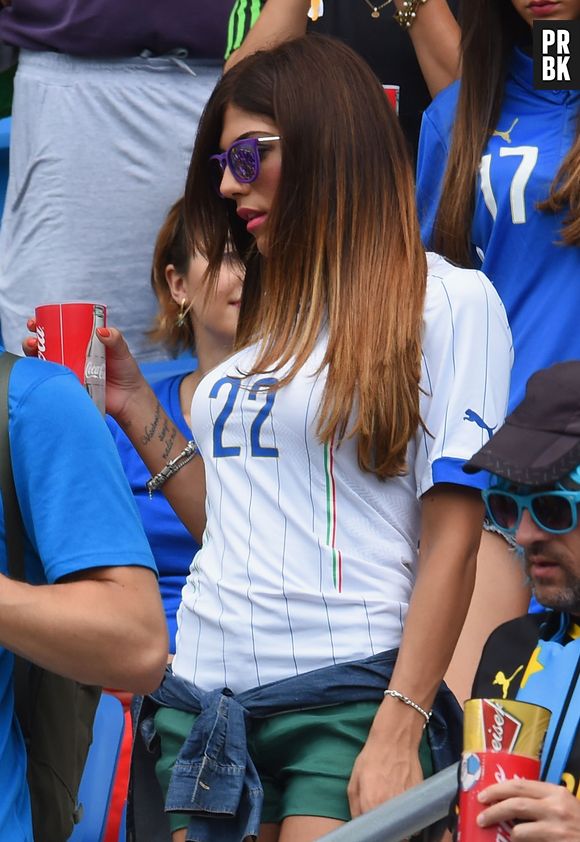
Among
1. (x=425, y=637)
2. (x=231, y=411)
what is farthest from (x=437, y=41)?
(x=425, y=637)

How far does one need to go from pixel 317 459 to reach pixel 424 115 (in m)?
1.55

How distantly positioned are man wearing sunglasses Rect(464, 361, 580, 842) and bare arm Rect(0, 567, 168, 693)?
0.56 m

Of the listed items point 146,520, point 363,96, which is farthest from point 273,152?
point 146,520

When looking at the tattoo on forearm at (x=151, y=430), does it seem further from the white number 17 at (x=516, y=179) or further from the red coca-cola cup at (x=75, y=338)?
the white number 17 at (x=516, y=179)

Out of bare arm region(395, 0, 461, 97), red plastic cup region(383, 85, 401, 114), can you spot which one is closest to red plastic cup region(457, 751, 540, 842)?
bare arm region(395, 0, 461, 97)

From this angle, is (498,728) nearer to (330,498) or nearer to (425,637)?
(425,637)

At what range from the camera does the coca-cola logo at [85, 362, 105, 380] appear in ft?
11.5

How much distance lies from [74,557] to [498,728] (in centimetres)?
73

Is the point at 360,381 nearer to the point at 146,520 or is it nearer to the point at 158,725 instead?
the point at 158,725

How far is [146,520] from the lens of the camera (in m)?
4.69

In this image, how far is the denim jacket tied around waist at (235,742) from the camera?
2.98m

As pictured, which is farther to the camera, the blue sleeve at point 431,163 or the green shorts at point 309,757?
the blue sleeve at point 431,163

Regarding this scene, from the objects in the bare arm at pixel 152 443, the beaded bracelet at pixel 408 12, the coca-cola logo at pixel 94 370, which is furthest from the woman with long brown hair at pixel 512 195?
the coca-cola logo at pixel 94 370

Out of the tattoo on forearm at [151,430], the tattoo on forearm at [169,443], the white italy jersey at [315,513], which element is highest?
the white italy jersey at [315,513]
